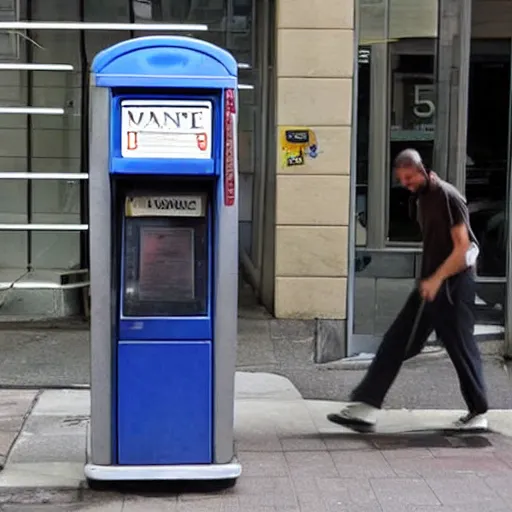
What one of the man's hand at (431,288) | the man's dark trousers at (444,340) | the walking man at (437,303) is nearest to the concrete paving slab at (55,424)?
the walking man at (437,303)

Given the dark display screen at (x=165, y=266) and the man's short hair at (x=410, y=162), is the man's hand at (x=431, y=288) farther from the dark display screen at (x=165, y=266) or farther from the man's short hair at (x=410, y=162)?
the dark display screen at (x=165, y=266)

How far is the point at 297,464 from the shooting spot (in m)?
5.48

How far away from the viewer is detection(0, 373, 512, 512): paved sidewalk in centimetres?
486

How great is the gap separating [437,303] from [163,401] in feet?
6.73

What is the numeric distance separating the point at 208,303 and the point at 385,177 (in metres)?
4.03

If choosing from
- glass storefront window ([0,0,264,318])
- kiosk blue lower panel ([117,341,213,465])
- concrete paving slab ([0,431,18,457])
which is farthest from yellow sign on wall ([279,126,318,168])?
kiosk blue lower panel ([117,341,213,465])

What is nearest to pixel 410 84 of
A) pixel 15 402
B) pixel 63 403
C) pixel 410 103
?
pixel 410 103

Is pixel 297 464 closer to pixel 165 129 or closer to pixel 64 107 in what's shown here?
pixel 165 129

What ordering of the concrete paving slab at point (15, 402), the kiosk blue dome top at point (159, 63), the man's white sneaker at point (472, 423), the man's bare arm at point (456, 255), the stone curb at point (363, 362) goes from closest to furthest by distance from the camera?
the kiosk blue dome top at point (159, 63) < the man's bare arm at point (456, 255) < the man's white sneaker at point (472, 423) < the concrete paving slab at point (15, 402) < the stone curb at point (363, 362)

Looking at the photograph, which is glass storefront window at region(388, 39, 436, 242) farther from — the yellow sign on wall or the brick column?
the yellow sign on wall

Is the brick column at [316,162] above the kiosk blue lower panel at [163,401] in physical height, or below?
above

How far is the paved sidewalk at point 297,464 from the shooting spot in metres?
4.86

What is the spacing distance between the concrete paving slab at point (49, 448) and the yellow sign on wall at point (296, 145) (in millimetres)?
3461

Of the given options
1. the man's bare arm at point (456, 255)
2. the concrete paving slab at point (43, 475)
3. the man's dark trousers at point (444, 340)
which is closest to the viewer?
the concrete paving slab at point (43, 475)
